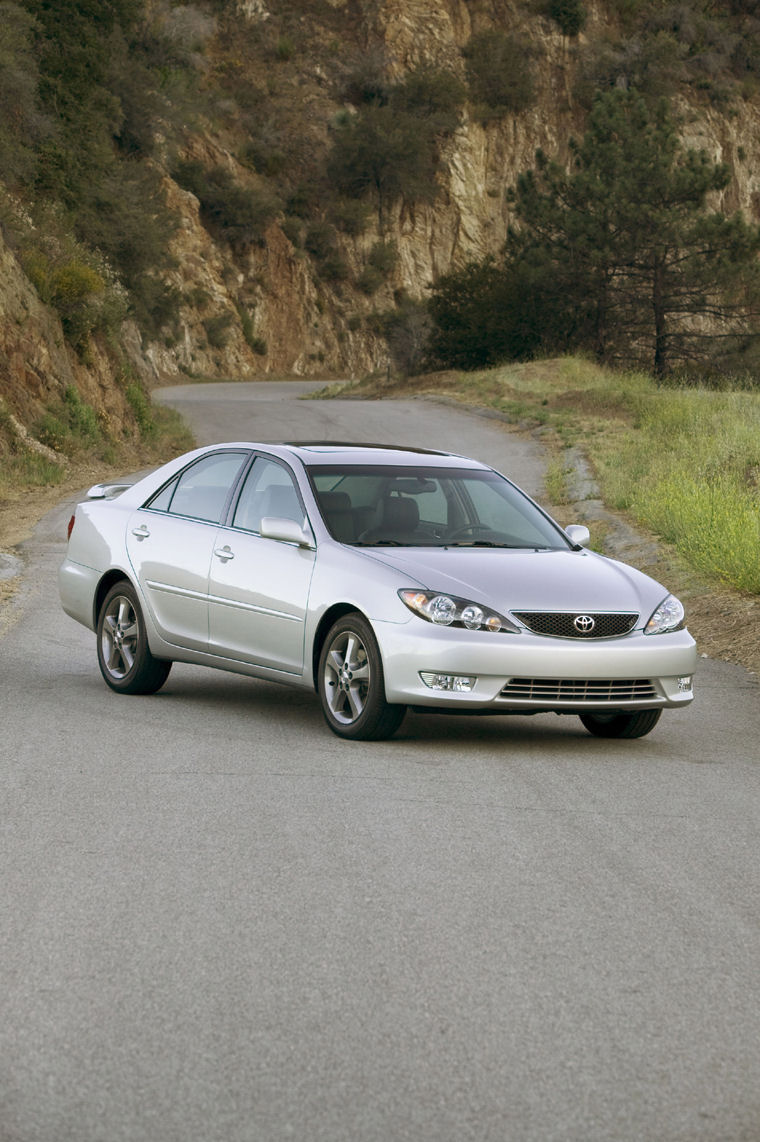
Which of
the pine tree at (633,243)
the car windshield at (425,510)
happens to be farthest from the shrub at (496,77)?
the car windshield at (425,510)

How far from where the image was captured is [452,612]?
818cm

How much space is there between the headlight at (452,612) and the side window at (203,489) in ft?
6.72

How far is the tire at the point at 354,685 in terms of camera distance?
8.23 metres

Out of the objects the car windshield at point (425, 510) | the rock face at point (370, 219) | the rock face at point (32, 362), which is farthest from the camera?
the rock face at point (370, 219)

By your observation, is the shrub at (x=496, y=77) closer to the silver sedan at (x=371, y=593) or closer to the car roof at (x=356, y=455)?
the car roof at (x=356, y=455)

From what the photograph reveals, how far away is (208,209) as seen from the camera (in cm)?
7619

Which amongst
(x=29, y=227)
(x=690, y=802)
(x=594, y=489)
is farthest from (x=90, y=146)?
(x=690, y=802)

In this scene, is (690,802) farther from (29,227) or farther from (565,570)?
(29,227)

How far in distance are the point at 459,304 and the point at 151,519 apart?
48397 millimetres

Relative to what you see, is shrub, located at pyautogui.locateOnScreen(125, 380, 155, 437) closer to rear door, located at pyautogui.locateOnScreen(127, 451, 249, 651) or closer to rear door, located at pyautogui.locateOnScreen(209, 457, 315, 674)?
rear door, located at pyautogui.locateOnScreen(127, 451, 249, 651)

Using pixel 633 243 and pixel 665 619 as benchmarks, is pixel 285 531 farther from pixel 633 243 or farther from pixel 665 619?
pixel 633 243

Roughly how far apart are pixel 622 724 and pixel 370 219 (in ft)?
257

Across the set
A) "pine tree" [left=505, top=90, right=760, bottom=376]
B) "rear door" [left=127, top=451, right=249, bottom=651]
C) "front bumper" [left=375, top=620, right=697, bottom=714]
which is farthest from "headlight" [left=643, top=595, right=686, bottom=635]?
"pine tree" [left=505, top=90, right=760, bottom=376]

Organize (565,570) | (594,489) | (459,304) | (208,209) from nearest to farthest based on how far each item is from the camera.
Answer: (565,570)
(594,489)
(459,304)
(208,209)
